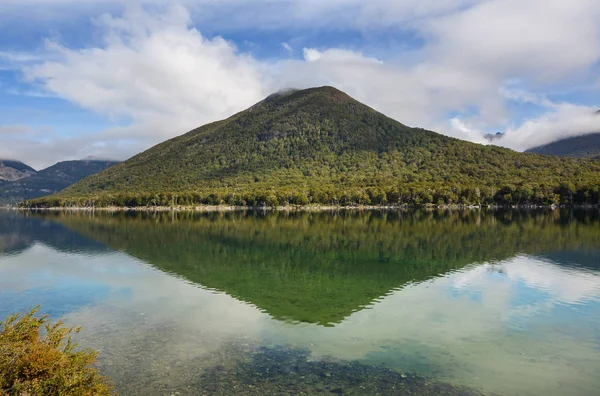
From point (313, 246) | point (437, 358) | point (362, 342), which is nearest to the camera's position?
point (437, 358)

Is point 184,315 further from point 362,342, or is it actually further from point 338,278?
point 338,278

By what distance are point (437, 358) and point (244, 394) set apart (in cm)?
Result: 1152

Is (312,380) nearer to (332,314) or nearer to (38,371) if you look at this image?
(38,371)

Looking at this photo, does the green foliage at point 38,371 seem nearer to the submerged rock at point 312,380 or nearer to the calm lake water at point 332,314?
the calm lake water at point 332,314

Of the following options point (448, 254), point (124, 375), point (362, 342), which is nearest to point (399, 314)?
point (362, 342)

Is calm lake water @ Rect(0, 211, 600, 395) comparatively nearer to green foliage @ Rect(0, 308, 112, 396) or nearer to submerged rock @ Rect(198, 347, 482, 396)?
submerged rock @ Rect(198, 347, 482, 396)

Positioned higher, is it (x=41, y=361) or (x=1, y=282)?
(x=41, y=361)

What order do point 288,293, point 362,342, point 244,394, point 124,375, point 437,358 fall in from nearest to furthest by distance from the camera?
1. point 244,394
2. point 124,375
3. point 437,358
4. point 362,342
5. point 288,293

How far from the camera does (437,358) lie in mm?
24234

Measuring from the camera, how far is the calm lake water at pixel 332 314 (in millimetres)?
21844

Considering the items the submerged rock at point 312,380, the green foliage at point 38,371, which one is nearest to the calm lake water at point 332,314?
the submerged rock at point 312,380

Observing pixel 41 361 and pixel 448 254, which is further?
pixel 448 254

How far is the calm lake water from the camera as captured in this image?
71.7ft

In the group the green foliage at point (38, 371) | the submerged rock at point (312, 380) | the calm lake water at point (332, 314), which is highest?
the green foliage at point (38, 371)
